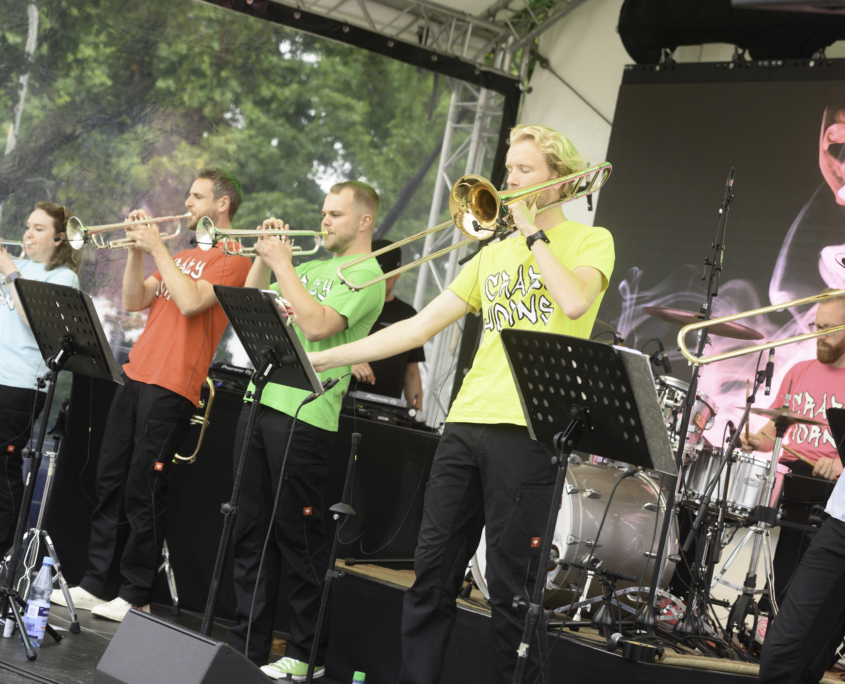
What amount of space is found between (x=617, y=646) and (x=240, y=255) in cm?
270

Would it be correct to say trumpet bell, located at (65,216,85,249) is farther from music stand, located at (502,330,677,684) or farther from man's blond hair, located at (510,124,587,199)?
music stand, located at (502,330,677,684)

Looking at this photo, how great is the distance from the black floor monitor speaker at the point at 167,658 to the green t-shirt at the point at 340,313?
154 centimetres

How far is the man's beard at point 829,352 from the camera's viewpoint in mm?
5539

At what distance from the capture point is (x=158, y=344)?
4.56 metres

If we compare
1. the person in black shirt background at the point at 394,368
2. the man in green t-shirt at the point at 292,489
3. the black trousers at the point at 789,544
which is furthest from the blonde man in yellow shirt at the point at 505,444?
the person in black shirt background at the point at 394,368

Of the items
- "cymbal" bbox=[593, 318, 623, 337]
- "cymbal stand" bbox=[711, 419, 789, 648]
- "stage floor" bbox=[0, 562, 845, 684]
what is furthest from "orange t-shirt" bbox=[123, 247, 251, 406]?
"cymbal stand" bbox=[711, 419, 789, 648]

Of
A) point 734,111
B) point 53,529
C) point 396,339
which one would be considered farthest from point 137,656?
point 734,111

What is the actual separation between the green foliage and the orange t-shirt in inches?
129

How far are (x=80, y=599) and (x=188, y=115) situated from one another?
4.83 metres

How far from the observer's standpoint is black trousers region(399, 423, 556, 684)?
115 inches

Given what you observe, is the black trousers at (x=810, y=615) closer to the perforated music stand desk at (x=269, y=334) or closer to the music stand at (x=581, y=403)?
the music stand at (x=581, y=403)

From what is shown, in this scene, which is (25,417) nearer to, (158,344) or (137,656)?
(158,344)

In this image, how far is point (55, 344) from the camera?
4.00m

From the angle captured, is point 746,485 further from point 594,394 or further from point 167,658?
point 167,658
